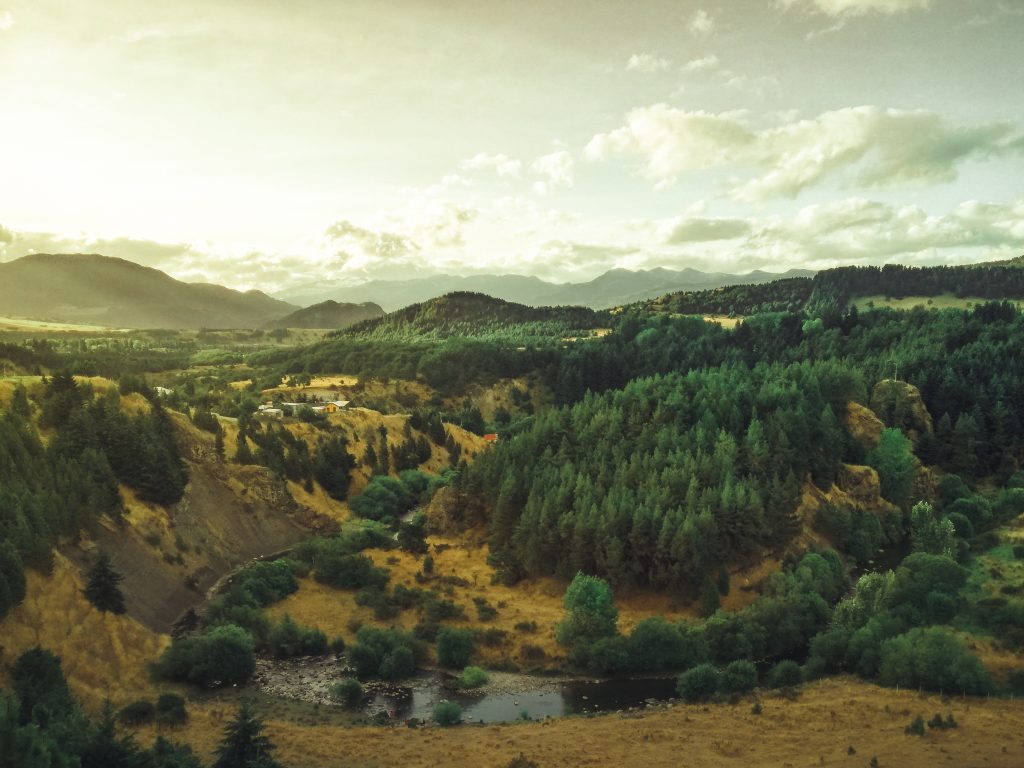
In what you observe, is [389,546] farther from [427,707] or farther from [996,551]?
[996,551]

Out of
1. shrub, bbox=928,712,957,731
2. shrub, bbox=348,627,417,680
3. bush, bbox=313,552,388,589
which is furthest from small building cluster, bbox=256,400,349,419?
shrub, bbox=928,712,957,731

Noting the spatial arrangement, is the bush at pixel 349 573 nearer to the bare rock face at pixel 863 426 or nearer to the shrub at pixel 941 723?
the shrub at pixel 941 723

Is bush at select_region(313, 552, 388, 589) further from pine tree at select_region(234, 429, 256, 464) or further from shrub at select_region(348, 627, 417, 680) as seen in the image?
pine tree at select_region(234, 429, 256, 464)

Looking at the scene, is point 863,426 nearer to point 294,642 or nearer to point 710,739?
point 710,739

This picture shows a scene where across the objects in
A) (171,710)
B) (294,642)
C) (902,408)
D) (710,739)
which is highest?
(902,408)

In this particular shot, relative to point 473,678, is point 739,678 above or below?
above

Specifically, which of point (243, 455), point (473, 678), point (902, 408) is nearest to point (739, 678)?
point (473, 678)

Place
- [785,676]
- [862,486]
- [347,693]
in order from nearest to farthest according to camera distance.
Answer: [347,693], [785,676], [862,486]

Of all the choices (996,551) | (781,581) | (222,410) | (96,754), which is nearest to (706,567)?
(781,581)
